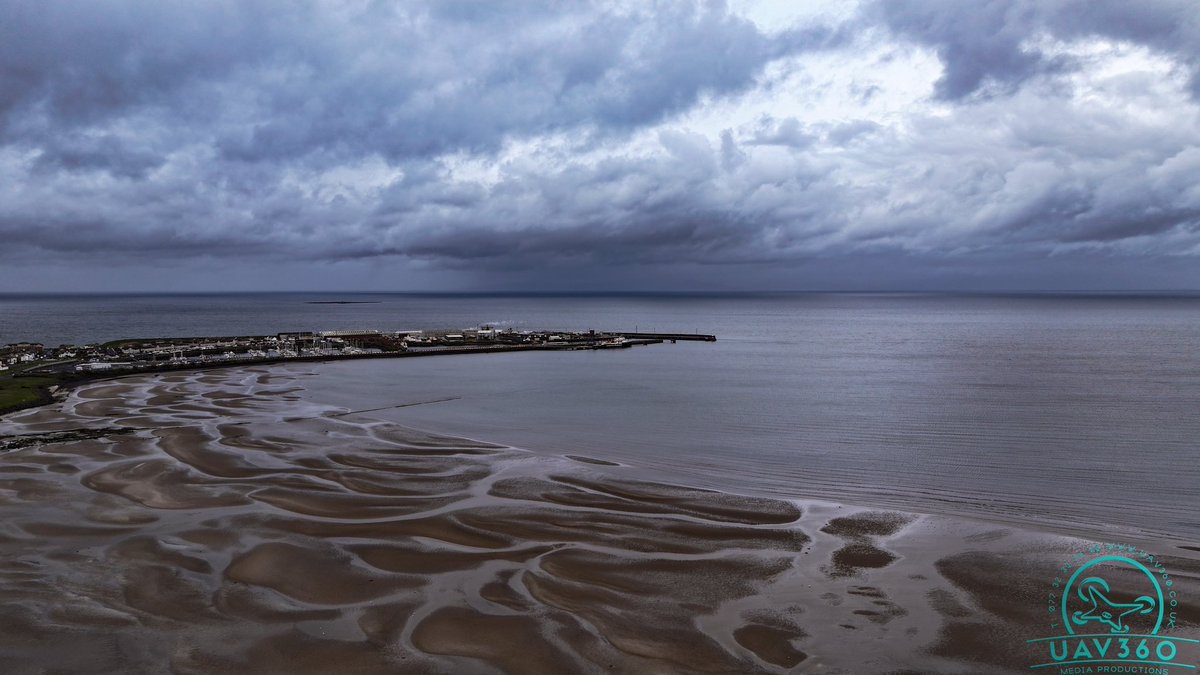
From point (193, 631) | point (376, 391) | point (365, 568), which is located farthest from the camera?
point (376, 391)

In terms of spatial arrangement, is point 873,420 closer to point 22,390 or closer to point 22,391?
point 22,391

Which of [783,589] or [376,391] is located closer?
[783,589]

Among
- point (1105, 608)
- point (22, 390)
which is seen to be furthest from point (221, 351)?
point (1105, 608)

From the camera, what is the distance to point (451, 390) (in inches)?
1898

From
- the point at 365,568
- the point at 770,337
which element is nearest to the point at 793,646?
the point at 365,568

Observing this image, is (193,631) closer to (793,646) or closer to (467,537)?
(467,537)

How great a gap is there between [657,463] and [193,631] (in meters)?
16.6

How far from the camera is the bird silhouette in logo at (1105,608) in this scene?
13039mm

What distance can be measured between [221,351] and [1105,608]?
77.8 metres

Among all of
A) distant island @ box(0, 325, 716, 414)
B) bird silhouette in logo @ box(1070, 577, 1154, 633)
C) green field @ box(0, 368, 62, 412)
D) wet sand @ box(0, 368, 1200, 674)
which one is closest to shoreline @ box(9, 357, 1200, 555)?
wet sand @ box(0, 368, 1200, 674)

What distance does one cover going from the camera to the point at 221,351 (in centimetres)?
7331

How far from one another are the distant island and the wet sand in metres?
26.8

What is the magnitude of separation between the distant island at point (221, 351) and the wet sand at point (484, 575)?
2684 centimetres

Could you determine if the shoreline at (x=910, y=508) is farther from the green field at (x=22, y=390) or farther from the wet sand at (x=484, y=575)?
the green field at (x=22, y=390)
